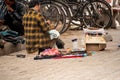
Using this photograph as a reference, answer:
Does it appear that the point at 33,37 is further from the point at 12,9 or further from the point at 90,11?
the point at 90,11

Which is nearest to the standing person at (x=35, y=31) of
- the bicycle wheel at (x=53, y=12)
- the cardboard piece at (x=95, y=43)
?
the cardboard piece at (x=95, y=43)

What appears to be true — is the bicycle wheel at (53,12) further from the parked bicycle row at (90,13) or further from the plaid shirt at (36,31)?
the plaid shirt at (36,31)

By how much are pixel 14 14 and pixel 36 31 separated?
5.27 feet

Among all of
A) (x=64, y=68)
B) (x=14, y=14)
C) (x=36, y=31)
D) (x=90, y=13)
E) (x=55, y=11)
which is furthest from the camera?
(x=90, y=13)

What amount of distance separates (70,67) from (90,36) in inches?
90.0

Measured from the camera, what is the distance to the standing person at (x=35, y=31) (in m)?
8.98

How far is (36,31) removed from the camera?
9055mm

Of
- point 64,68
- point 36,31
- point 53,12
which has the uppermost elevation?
point 53,12

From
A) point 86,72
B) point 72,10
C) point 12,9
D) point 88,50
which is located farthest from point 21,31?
point 86,72

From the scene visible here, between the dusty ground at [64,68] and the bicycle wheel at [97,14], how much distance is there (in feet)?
13.3

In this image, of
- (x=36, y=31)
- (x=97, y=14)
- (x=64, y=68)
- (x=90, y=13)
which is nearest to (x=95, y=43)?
(x=36, y=31)

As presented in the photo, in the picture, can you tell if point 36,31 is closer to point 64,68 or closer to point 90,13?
point 64,68

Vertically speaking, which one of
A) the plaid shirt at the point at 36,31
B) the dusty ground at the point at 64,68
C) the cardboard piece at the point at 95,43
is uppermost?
the plaid shirt at the point at 36,31

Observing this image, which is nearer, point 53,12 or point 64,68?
point 64,68
